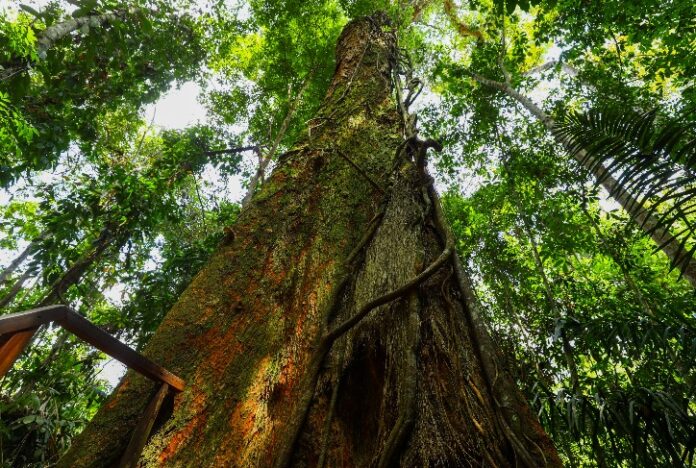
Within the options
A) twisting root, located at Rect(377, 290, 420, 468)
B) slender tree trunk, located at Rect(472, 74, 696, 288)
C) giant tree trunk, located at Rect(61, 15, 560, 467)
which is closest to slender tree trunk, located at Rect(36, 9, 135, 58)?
giant tree trunk, located at Rect(61, 15, 560, 467)

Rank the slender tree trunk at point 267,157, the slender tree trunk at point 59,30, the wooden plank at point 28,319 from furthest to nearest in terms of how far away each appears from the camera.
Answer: the slender tree trunk at point 267,157, the slender tree trunk at point 59,30, the wooden plank at point 28,319

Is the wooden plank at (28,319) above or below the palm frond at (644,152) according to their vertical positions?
below

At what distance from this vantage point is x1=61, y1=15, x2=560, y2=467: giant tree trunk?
1.11m

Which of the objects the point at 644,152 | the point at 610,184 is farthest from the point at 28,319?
the point at 610,184

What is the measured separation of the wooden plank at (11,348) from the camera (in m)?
0.76

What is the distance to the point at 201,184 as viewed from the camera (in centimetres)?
949

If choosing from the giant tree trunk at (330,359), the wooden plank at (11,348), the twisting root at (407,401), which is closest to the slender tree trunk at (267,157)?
the giant tree trunk at (330,359)

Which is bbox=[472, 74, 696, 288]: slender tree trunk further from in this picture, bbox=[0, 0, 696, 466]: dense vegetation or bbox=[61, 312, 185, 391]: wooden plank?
bbox=[61, 312, 185, 391]: wooden plank

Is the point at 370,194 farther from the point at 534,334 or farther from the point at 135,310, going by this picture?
the point at 135,310

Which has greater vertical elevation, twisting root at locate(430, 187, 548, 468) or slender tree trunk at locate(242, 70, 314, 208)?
slender tree trunk at locate(242, 70, 314, 208)

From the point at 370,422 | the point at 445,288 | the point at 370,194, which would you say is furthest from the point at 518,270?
the point at 370,422

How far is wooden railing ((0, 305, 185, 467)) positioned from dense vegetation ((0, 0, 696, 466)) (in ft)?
2.98

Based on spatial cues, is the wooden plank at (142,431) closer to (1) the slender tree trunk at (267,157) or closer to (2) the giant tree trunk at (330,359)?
(2) the giant tree trunk at (330,359)

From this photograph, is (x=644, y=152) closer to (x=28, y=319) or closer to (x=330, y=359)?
(x=330, y=359)
